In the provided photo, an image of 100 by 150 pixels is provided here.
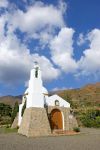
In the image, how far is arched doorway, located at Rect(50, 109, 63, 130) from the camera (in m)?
30.6

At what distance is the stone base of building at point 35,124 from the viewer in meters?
25.1

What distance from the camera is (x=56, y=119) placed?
102 ft

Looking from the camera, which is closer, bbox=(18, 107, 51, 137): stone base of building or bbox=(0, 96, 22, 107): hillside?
bbox=(18, 107, 51, 137): stone base of building

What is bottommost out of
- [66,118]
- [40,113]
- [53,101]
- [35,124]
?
[35,124]

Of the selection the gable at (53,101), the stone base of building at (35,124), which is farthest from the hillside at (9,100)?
the stone base of building at (35,124)

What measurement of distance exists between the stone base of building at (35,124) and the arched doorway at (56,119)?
13.3 feet

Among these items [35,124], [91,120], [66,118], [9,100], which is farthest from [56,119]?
[9,100]

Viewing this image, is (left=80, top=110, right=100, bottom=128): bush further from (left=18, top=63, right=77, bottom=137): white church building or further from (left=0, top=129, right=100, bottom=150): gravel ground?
(left=0, top=129, right=100, bottom=150): gravel ground

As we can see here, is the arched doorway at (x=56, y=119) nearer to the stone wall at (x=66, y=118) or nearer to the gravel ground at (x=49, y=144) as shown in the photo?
the stone wall at (x=66, y=118)

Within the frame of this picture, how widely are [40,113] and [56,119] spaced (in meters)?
4.83

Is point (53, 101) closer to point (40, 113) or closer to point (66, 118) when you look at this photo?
point (66, 118)

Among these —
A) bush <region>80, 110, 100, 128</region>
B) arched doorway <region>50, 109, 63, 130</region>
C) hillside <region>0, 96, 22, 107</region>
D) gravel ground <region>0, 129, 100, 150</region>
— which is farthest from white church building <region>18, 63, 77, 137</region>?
hillside <region>0, 96, 22, 107</region>

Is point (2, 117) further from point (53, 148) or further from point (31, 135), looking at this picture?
point (53, 148)

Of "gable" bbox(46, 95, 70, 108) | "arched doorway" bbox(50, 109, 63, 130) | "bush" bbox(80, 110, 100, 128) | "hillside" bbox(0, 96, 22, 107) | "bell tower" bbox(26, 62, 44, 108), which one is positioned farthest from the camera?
"hillside" bbox(0, 96, 22, 107)
